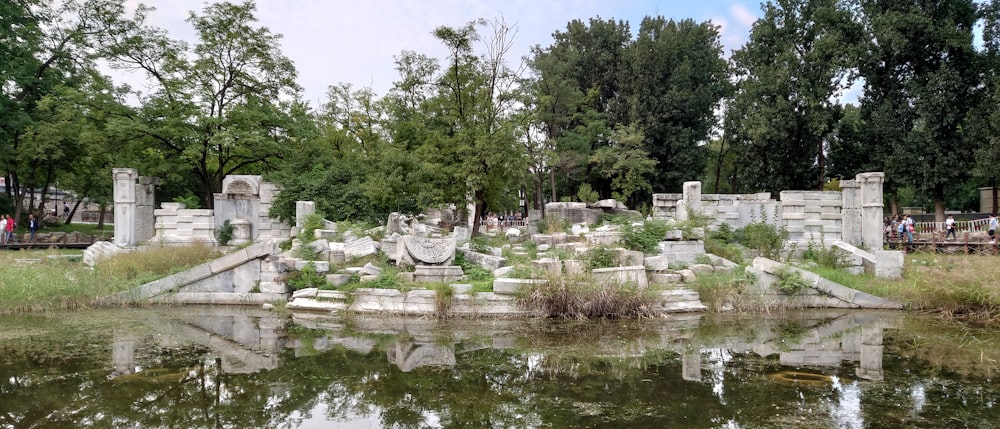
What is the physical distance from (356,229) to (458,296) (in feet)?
16.3

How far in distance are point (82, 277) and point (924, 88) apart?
29233 millimetres

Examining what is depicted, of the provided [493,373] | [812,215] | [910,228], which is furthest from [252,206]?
[910,228]

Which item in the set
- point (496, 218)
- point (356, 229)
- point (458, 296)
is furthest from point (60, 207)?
point (458, 296)

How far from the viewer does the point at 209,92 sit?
19.1 m

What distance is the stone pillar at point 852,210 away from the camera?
14.9 m

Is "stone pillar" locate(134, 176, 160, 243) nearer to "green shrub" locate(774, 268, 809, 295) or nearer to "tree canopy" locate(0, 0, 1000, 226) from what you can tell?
"tree canopy" locate(0, 0, 1000, 226)

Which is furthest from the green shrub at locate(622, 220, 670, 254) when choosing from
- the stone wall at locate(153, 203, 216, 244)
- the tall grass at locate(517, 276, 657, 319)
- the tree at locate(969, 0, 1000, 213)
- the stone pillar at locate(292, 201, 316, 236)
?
the tree at locate(969, 0, 1000, 213)

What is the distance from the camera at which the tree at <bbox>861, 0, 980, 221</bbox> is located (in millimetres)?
23234

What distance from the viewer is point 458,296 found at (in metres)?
10.4

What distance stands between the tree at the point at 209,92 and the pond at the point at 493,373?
997cm

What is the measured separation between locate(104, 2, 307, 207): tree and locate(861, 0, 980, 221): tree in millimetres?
24506

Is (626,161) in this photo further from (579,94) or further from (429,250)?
(429,250)

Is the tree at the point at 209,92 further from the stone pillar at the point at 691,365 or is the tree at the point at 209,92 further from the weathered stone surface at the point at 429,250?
the stone pillar at the point at 691,365

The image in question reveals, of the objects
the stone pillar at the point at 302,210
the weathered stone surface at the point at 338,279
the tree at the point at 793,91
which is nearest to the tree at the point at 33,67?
the stone pillar at the point at 302,210
